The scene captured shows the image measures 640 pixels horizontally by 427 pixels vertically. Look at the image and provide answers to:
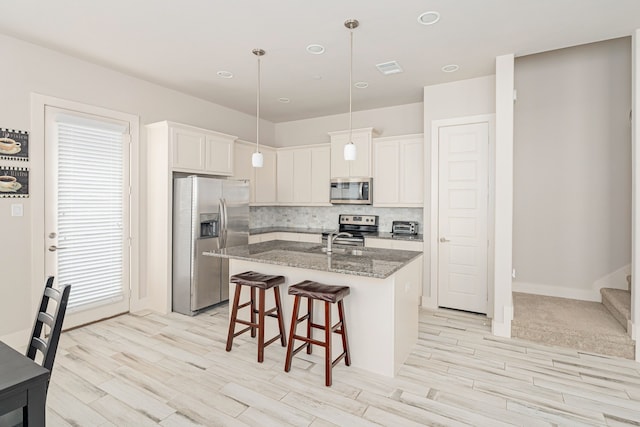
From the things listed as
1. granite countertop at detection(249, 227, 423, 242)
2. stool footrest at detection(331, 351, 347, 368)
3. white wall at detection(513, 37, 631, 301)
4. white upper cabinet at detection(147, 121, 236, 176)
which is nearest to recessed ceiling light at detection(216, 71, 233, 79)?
white upper cabinet at detection(147, 121, 236, 176)

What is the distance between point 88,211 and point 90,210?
2cm

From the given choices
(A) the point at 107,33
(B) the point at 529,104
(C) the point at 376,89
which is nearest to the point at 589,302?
(B) the point at 529,104

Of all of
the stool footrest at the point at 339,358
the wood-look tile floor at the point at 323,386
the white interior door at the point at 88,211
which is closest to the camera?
the wood-look tile floor at the point at 323,386

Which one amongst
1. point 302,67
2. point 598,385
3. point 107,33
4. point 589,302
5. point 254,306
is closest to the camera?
point 598,385

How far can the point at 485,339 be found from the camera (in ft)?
11.2

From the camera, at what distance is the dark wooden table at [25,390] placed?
112cm

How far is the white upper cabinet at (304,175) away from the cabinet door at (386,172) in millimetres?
874

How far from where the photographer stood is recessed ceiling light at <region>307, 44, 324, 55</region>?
3270 millimetres

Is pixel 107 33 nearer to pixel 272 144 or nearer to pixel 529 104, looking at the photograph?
pixel 272 144

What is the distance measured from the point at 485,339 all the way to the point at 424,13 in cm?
312

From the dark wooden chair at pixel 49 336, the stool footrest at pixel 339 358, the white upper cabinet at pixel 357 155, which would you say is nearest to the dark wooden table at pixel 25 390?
the dark wooden chair at pixel 49 336

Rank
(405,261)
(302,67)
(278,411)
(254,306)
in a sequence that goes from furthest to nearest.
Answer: (302,67)
(254,306)
(405,261)
(278,411)

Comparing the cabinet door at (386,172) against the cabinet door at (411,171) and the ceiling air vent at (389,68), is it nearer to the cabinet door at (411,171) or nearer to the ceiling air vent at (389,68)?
the cabinet door at (411,171)

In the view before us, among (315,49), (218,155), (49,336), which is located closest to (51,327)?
(49,336)
